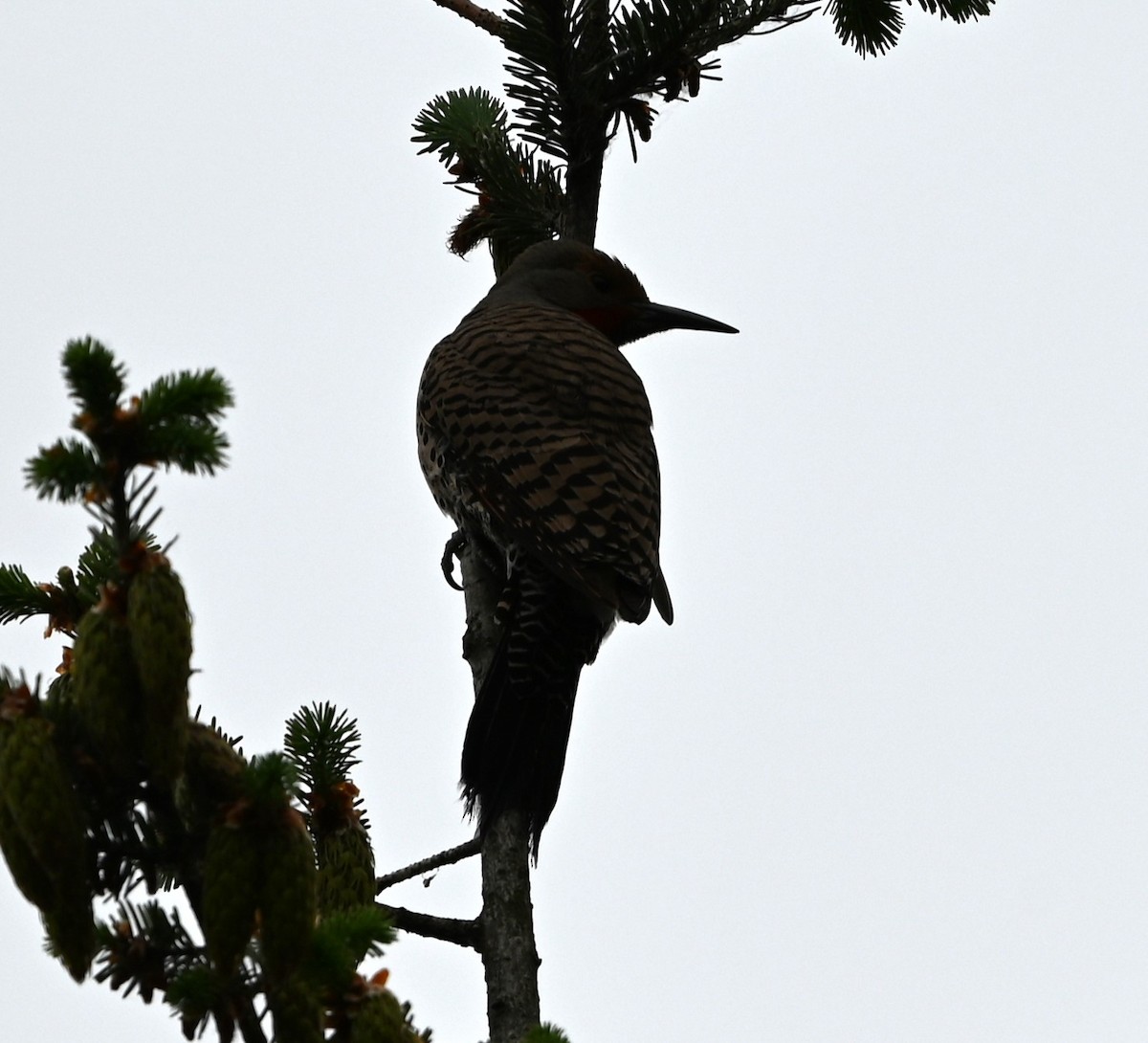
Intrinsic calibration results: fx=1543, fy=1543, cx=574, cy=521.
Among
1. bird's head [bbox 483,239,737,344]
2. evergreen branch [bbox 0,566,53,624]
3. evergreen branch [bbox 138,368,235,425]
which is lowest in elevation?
evergreen branch [bbox 138,368,235,425]

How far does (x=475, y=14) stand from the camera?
414cm

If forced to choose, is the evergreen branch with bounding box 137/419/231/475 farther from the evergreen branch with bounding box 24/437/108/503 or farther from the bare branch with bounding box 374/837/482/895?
the bare branch with bounding box 374/837/482/895

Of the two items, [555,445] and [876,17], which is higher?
[876,17]

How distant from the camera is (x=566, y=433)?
4.22m

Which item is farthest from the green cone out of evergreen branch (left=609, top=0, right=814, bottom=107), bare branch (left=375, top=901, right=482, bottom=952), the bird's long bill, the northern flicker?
the bird's long bill

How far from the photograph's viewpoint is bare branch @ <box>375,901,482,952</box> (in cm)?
285

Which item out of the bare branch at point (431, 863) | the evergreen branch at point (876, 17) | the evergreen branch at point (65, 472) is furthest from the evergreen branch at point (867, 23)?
the evergreen branch at point (65, 472)

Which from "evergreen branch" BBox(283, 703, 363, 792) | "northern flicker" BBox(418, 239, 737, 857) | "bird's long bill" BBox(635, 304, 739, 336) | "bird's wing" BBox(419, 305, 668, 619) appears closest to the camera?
"evergreen branch" BBox(283, 703, 363, 792)

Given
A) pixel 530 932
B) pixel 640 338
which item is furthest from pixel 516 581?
pixel 640 338

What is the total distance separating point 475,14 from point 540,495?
132 cm

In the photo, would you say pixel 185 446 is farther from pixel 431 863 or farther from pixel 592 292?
pixel 592 292

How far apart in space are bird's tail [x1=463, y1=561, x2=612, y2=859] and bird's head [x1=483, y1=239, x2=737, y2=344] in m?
1.56

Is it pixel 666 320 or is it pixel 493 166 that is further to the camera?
pixel 666 320

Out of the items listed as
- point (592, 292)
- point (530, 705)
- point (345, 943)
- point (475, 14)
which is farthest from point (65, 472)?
point (592, 292)
